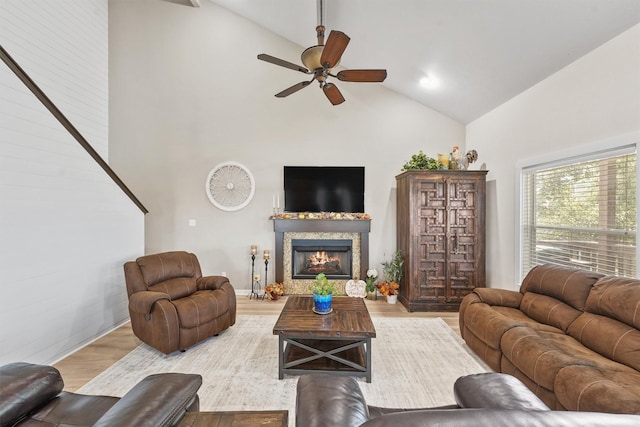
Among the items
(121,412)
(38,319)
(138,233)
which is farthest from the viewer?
(138,233)

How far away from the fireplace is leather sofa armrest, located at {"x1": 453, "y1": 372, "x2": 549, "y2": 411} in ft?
11.9

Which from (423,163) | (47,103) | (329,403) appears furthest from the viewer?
(423,163)

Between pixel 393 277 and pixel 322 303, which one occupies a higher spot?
pixel 322 303

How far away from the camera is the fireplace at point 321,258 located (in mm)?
4965

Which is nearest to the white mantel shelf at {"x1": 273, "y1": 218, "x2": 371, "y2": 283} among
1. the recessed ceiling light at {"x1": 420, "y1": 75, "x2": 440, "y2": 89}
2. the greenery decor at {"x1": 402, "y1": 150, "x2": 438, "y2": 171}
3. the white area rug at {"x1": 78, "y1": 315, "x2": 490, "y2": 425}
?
the greenery decor at {"x1": 402, "y1": 150, "x2": 438, "y2": 171}

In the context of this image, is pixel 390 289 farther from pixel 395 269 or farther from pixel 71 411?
pixel 71 411

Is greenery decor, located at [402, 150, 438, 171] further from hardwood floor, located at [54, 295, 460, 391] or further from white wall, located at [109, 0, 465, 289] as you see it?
hardwood floor, located at [54, 295, 460, 391]

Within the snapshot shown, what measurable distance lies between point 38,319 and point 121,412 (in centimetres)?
237

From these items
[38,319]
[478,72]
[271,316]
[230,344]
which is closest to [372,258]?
[271,316]

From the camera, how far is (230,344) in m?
3.06

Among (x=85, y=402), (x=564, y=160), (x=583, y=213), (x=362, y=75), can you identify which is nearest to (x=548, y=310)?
(x=583, y=213)

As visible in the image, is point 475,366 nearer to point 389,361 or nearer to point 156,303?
point 389,361

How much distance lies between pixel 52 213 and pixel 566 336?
4.54 meters

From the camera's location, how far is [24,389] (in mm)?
1286
